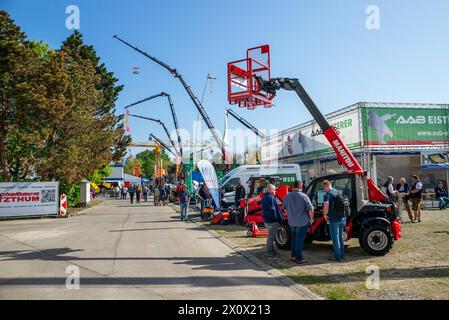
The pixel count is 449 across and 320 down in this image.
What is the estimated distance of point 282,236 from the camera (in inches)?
370

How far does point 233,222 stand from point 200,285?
31.4ft

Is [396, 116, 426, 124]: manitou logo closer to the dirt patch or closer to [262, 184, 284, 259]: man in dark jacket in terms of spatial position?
the dirt patch

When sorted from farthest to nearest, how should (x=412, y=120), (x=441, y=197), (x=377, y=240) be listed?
(x=412, y=120) → (x=441, y=197) → (x=377, y=240)

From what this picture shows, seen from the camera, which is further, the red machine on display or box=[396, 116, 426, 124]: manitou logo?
box=[396, 116, 426, 124]: manitou logo

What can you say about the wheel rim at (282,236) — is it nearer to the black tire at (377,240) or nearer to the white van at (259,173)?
the black tire at (377,240)

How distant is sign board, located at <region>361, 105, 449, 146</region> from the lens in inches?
806

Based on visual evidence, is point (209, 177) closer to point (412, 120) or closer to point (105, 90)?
point (412, 120)

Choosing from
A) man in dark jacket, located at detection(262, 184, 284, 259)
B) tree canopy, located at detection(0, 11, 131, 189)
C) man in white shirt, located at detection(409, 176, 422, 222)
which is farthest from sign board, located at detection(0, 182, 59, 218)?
man in white shirt, located at detection(409, 176, 422, 222)

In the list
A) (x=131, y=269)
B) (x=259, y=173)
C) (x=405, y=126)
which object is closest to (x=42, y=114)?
(x=259, y=173)

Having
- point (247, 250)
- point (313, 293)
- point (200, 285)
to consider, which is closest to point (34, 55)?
point (247, 250)

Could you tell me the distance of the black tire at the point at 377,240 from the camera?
27.0 ft

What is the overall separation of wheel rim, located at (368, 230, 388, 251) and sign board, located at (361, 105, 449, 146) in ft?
41.6

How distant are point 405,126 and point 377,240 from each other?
15814 millimetres
